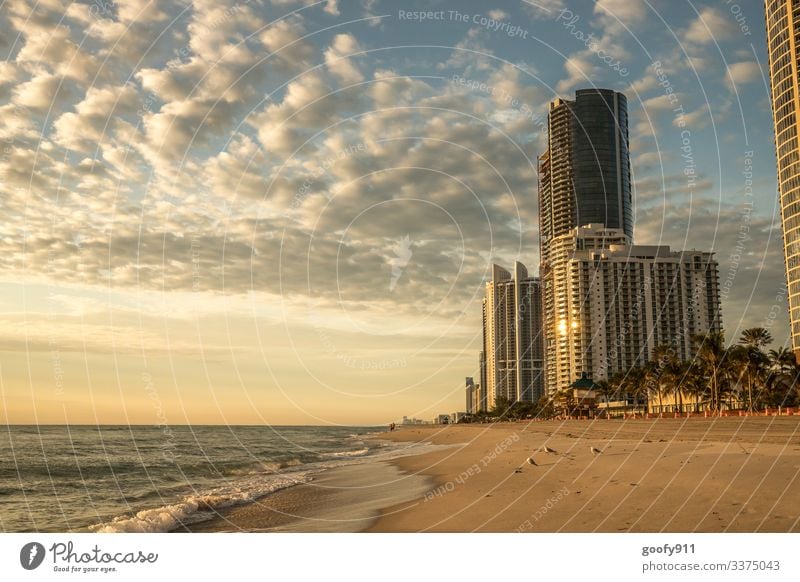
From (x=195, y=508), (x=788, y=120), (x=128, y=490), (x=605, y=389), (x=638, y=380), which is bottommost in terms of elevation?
(x=128, y=490)

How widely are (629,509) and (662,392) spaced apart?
120923 millimetres

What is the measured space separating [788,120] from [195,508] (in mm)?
133590

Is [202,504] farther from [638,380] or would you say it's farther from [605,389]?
[605,389]

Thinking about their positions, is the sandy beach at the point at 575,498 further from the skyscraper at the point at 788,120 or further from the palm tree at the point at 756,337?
the skyscraper at the point at 788,120

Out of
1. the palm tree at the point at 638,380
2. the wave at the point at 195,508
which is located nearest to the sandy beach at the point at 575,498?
the wave at the point at 195,508

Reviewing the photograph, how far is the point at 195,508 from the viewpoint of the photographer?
27234 millimetres

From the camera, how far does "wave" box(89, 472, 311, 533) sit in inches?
898

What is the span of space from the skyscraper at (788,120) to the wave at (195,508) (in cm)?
11309

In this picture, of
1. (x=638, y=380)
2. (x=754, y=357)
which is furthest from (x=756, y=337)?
(x=638, y=380)

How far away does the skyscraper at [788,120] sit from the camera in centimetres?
11925

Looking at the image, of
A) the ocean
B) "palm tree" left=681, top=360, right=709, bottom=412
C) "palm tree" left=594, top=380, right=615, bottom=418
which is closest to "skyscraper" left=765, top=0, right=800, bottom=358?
"palm tree" left=681, top=360, right=709, bottom=412

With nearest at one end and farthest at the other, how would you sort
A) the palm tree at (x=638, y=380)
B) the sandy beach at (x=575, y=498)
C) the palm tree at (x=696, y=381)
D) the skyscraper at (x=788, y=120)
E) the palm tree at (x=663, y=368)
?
the sandy beach at (x=575, y=498), the palm tree at (x=696, y=381), the palm tree at (x=663, y=368), the skyscraper at (x=788, y=120), the palm tree at (x=638, y=380)
